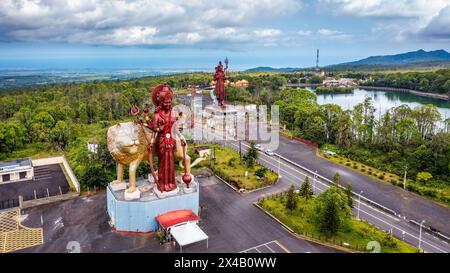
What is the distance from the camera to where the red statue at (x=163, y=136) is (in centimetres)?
2189

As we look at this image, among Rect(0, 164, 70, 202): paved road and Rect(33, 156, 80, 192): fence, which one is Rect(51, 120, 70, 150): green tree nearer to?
Rect(33, 156, 80, 192): fence

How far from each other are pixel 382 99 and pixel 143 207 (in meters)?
89.6

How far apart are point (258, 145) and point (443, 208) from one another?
817 inches

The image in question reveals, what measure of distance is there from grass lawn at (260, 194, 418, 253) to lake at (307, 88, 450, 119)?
196 ft

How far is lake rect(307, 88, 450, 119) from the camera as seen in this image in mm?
83562

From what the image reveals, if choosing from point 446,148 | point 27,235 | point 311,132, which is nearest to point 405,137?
point 446,148

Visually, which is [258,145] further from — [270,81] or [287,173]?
[270,81]

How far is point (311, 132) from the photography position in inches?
1694

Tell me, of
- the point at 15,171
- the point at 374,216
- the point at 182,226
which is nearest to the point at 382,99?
the point at 374,216

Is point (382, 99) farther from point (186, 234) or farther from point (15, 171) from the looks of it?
point (15, 171)

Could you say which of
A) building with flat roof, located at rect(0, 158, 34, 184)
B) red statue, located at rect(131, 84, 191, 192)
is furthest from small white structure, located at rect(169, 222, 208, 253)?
building with flat roof, located at rect(0, 158, 34, 184)

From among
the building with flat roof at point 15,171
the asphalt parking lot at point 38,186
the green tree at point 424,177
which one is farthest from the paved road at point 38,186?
the green tree at point 424,177

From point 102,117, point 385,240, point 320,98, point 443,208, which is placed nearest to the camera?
point 385,240

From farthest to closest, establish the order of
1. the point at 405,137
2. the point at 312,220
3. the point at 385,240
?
the point at 405,137 → the point at 312,220 → the point at 385,240
